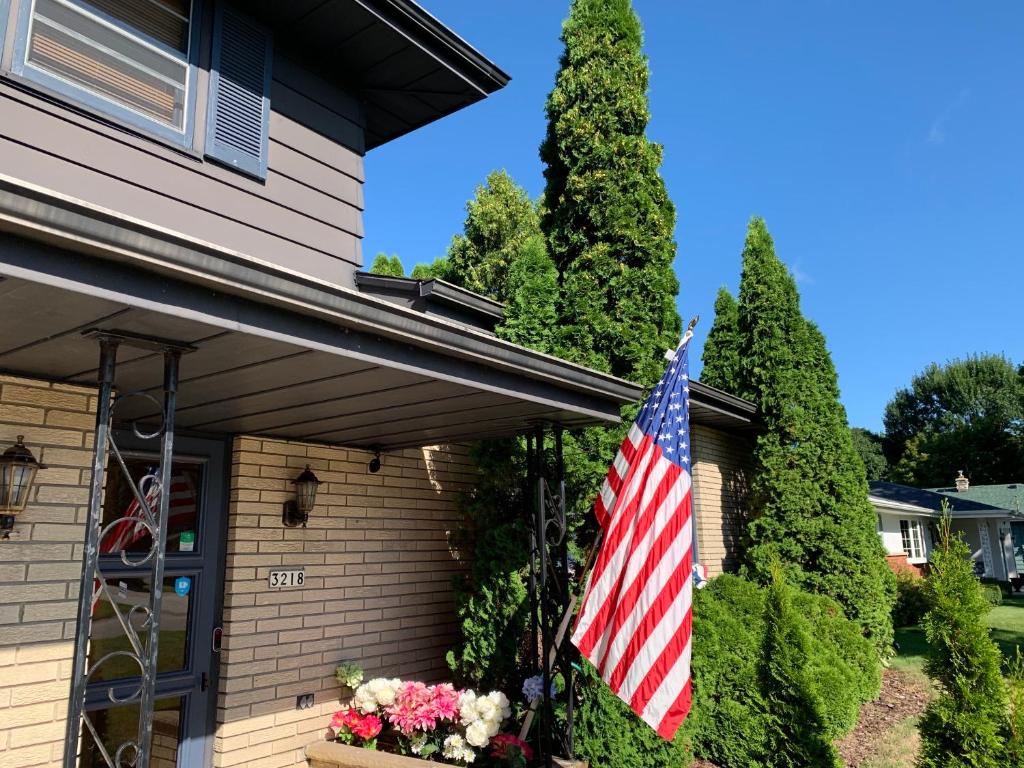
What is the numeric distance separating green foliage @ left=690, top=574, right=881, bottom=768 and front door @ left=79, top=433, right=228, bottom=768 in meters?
3.69

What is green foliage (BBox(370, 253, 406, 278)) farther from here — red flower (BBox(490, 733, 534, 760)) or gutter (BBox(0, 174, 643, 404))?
gutter (BBox(0, 174, 643, 404))

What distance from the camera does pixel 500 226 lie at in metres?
16.7

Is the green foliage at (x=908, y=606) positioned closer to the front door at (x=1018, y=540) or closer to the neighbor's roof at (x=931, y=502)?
the neighbor's roof at (x=931, y=502)

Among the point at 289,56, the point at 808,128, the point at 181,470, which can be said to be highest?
the point at 808,128

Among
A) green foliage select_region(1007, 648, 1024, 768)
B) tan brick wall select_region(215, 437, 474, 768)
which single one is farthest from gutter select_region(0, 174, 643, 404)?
green foliage select_region(1007, 648, 1024, 768)

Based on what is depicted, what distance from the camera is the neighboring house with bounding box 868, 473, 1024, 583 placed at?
19.0 meters

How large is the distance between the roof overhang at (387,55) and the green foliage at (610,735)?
4.55 meters

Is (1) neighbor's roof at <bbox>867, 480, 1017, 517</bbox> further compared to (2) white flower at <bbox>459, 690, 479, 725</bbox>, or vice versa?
(1) neighbor's roof at <bbox>867, 480, 1017, 517</bbox>

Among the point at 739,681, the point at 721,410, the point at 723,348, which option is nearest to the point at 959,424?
the point at 723,348

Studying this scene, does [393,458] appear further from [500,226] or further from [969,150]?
[969,150]

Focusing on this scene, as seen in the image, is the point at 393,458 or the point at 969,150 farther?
the point at 969,150

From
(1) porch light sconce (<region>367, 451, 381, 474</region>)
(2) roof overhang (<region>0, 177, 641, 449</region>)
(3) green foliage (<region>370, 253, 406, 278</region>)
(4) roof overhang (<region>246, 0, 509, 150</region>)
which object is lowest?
(1) porch light sconce (<region>367, 451, 381, 474</region>)

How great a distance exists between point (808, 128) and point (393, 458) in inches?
629

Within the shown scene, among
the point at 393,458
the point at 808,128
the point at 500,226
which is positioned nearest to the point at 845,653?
the point at 393,458
